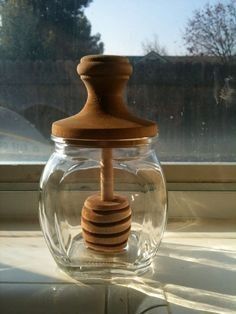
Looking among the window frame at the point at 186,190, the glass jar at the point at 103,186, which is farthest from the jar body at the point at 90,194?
the window frame at the point at 186,190

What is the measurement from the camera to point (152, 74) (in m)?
0.79

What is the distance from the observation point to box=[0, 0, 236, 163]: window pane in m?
0.77

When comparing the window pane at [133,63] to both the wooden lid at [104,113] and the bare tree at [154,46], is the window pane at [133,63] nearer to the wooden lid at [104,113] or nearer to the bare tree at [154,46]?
the bare tree at [154,46]

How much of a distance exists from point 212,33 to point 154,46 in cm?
10

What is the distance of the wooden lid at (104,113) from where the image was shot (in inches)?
21.1

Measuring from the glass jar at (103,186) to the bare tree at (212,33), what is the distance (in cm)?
24

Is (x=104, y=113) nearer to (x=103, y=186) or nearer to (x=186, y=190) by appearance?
(x=103, y=186)

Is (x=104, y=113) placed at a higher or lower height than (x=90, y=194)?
higher

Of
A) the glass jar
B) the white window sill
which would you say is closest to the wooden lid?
the glass jar

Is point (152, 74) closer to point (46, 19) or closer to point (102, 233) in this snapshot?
point (46, 19)

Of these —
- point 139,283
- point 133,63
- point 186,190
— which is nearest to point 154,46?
point 133,63

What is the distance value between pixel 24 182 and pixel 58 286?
0.85ft

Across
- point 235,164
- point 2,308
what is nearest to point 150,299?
point 2,308

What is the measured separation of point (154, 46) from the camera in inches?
30.7
